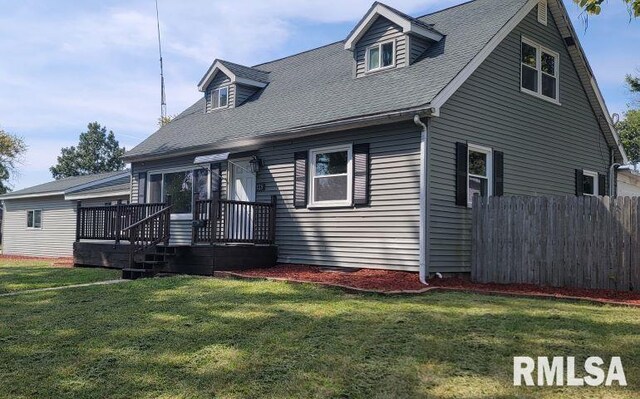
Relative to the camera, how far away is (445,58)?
38.3 ft

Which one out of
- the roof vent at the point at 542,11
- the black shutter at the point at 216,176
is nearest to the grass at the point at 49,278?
the black shutter at the point at 216,176

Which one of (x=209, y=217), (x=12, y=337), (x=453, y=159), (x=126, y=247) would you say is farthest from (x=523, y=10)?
(x=12, y=337)

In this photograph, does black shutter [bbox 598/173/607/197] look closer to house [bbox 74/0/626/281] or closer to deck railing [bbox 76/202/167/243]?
house [bbox 74/0/626/281]

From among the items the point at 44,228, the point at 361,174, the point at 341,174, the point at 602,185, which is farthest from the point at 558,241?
the point at 44,228

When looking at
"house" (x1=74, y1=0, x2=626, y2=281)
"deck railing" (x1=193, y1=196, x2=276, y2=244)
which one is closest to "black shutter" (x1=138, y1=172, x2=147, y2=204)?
"house" (x1=74, y1=0, x2=626, y2=281)

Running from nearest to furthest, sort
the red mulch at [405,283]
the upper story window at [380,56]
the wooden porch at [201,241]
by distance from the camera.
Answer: the red mulch at [405,283] → the wooden porch at [201,241] → the upper story window at [380,56]

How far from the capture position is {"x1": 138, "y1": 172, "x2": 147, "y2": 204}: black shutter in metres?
16.5

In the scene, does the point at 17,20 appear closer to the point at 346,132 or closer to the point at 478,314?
the point at 346,132

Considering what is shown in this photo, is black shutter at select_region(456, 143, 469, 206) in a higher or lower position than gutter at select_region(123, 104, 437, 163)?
lower

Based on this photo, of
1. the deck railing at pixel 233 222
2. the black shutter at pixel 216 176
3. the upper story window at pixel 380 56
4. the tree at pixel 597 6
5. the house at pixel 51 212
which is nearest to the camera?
the tree at pixel 597 6

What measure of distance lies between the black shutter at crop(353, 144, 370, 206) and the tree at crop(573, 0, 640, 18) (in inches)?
177

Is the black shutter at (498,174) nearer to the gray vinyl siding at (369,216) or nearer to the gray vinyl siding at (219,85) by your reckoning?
the gray vinyl siding at (369,216)

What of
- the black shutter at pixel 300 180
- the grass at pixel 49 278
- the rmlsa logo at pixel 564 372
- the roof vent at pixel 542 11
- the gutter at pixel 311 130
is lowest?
the grass at pixel 49 278

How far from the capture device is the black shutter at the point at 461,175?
10914mm
